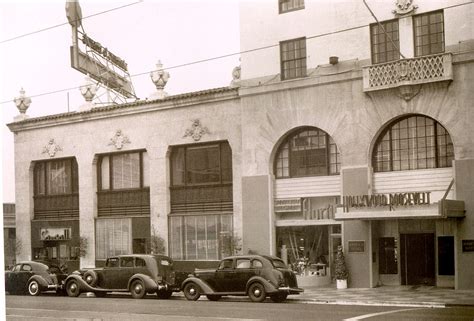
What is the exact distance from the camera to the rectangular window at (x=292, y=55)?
9.42m

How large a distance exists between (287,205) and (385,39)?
2617mm

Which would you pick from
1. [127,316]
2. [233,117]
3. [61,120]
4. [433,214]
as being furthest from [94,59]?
[433,214]

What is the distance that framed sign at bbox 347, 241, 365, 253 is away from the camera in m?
9.97

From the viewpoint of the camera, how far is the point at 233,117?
10.5 meters

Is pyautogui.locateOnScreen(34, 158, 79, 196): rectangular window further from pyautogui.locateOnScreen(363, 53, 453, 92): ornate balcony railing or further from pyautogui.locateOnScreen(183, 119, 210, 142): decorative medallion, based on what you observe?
pyautogui.locateOnScreen(363, 53, 453, 92): ornate balcony railing

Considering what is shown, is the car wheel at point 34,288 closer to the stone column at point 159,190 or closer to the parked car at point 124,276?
the parked car at point 124,276

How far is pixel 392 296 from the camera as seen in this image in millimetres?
9406

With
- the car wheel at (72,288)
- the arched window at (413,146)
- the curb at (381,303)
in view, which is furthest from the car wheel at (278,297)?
the car wheel at (72,288)

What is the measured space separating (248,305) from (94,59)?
419 cm

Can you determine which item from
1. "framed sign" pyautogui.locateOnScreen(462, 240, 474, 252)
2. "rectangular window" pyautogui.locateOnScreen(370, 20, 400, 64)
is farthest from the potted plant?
"rectangular window" pyautogui.locateOnScreen(370, 20, 400, 64)

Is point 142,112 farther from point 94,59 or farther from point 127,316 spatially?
point 127,316

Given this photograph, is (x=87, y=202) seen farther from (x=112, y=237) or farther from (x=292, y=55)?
(x=292, y=55)

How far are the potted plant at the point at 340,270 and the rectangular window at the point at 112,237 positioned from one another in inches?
128

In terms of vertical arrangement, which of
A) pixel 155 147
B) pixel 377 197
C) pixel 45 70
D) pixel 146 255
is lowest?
pixel 146 255
